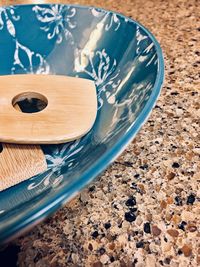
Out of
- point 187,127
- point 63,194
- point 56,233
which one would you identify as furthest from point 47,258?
point 187,127

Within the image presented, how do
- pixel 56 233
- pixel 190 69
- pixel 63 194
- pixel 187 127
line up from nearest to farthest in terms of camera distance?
pixel 63 194 < pixel 56 233 < pixel 187 127 < pixel 190 69

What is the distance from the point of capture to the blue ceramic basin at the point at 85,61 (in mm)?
376

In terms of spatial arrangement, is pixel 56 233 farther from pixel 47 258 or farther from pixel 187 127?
pixel 187 127

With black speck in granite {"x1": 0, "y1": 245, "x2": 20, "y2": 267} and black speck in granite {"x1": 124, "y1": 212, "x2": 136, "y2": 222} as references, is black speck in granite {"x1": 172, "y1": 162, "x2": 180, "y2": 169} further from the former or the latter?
black speck in granite {"x1": 0, "y1": 245, "x2": 20, "y2": 267}

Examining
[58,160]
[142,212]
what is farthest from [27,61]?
[142,212]

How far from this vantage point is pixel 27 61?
0.57 metres

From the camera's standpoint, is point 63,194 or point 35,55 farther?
point 35,55

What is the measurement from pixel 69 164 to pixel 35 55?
0.25m

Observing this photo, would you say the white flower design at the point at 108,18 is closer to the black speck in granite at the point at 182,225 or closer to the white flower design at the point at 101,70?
the white flower design at the point at 101,70

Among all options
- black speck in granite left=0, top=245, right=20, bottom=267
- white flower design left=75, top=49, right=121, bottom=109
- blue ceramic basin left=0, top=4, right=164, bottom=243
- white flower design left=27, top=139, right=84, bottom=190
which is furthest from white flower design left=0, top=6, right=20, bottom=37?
black speck in granite left=0, top=245, right=20, bottom=267

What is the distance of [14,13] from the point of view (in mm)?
560

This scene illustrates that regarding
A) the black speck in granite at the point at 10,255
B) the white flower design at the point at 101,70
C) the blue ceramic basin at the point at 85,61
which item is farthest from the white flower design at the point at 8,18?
the black speck in granite at the point at 10,255

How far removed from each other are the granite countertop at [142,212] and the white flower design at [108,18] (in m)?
0.14

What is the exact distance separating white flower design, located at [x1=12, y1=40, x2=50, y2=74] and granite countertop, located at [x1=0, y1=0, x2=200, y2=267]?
202mm
